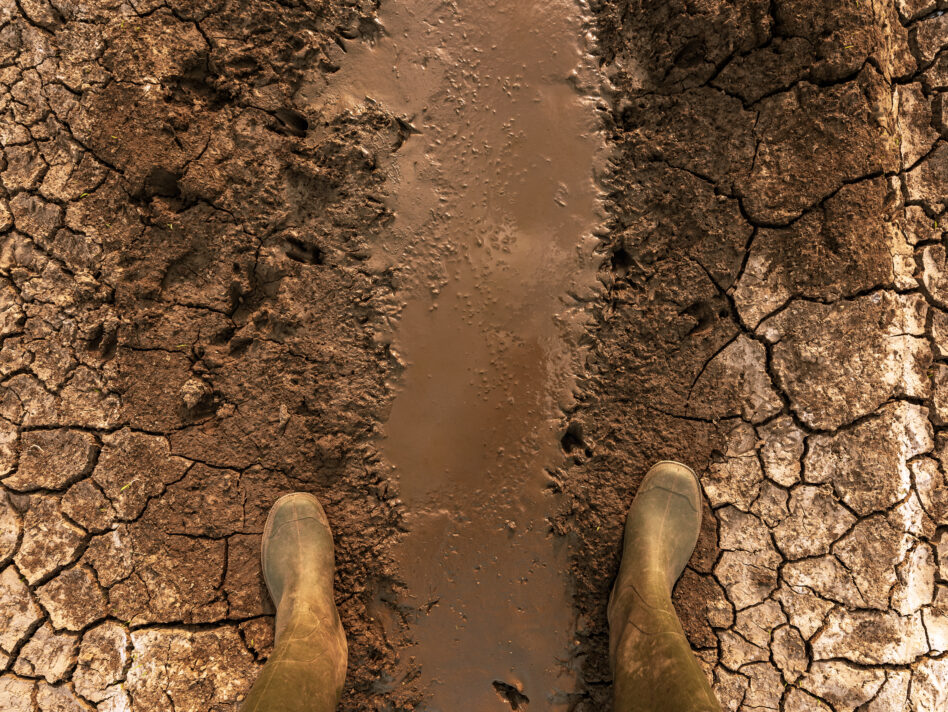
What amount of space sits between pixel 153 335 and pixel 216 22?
1288 mm

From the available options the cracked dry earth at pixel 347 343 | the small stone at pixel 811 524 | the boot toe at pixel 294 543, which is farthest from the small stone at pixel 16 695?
the small stone at pixel 811 524

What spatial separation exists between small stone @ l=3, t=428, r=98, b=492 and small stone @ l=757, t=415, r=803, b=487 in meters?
2.72

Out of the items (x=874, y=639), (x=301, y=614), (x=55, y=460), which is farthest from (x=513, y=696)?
(x=55, y=460)

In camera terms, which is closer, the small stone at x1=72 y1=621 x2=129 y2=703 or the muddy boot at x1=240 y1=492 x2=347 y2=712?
the muddy boot at x1=240 y1=492 x2=347 y2=712

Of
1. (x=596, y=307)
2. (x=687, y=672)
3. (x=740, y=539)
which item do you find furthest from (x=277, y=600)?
(x=740, y=539)

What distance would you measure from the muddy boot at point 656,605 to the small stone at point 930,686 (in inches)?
38.1

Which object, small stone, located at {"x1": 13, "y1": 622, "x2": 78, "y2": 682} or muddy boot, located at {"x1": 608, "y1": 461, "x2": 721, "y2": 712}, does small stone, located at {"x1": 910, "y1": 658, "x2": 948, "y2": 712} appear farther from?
small stone, located at {"x1": 13, "y1": 622, "x2": 78, "y2": 682}

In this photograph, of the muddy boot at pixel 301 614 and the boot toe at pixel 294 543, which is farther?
the boot toe at pixel 294 543

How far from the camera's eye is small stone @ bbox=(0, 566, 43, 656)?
2.26m

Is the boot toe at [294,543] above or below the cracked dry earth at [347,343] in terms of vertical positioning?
below

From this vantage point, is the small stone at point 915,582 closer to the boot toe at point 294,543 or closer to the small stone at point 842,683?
the small stone at point 842,683

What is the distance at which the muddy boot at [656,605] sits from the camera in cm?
183

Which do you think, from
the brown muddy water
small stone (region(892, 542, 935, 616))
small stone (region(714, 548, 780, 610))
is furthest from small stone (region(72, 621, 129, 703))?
small stone (region(892, 542, 935, 616))

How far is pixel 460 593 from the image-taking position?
2273 millimetres
